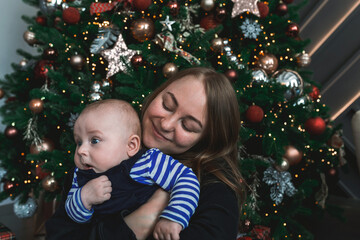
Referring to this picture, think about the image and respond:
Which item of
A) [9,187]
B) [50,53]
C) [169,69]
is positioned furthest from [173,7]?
[9,187]

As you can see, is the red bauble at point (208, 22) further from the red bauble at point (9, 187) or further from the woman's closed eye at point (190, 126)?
the red bauble at point (9, 187)

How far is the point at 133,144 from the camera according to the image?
42.3 inches

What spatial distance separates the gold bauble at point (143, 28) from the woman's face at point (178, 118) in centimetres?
84

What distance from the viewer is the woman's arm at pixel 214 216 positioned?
884mm

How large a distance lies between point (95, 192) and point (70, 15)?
1496 millimetres

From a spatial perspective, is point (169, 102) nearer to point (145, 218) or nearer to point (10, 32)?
point (145, 218)

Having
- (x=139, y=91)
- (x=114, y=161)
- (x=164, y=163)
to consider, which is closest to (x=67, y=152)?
(x=139, y=91)

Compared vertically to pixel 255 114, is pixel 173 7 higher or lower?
higher

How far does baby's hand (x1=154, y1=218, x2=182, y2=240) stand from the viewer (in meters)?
0.83

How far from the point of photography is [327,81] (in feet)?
12.0

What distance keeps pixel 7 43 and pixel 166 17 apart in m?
2.11

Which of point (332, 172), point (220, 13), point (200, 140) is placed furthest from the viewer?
point (332, 172)

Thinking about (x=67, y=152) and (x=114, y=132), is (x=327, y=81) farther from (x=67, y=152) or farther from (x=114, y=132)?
(x=114, y=132)

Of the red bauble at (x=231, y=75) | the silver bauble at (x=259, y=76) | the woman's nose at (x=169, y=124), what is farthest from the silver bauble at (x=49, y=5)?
the woman's nose at (x=169, y=124)
